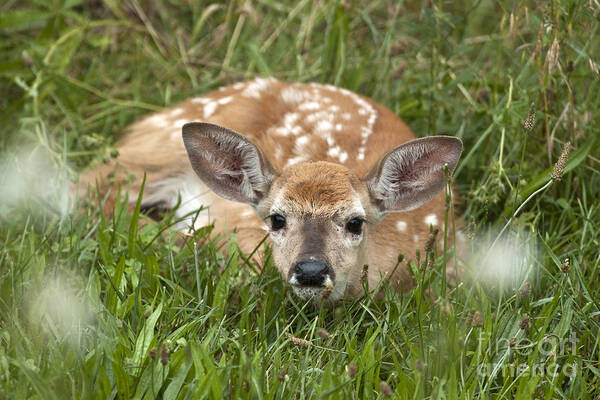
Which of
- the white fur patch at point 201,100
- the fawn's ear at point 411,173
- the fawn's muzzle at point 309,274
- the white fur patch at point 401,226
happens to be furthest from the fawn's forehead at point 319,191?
the white fur patch at point 201,100

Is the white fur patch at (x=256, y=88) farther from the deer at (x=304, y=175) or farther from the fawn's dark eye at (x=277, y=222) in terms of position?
the fawn's dark eye at (x=277, y=222)

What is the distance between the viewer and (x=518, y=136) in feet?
13.4

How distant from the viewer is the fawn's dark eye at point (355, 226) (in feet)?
10.8

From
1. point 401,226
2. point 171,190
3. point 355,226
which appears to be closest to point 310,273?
point 355,226

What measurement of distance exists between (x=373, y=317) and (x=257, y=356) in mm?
517

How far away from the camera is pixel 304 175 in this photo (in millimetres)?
3375

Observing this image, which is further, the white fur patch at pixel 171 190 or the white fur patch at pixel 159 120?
the white fur patch at pixel 159 120

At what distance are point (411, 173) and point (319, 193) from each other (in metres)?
0.43

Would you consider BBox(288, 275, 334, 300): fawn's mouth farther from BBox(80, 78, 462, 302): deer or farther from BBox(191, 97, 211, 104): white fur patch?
BBox(191, 97, 211, 104): white fur patch

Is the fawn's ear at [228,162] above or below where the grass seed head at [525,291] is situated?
above

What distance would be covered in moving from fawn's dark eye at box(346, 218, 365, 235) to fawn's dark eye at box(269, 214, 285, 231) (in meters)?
0.26

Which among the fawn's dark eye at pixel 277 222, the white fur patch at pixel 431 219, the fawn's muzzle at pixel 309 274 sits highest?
the white fur patch at pixel 431 219

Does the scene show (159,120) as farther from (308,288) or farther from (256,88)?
(308,288)

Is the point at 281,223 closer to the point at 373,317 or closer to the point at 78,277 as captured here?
the point at 373,317
